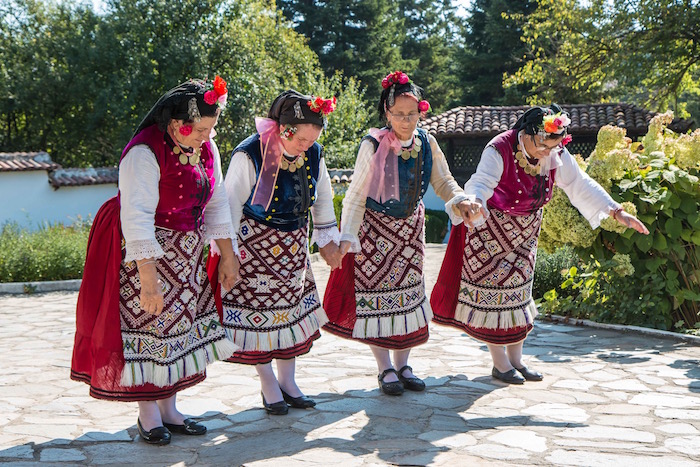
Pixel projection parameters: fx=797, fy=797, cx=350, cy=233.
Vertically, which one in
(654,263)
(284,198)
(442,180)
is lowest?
(654,263)

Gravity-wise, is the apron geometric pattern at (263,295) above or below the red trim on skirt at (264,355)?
above

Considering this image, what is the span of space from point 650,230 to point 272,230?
3.59 m

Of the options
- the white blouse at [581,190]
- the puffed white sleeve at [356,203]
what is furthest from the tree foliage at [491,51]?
the puffed white sleeve at [356,203]

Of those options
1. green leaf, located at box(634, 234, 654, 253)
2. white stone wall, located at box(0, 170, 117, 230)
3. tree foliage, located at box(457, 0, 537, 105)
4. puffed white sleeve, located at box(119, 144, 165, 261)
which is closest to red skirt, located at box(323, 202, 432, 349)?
puffed white sleeve, located at box(119, 144, 165, 261)

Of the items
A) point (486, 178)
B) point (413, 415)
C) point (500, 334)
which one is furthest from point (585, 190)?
point (413, 415)

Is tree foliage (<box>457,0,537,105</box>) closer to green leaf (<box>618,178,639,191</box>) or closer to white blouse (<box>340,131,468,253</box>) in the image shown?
green leaf (<box>618,178,639,191</box>)

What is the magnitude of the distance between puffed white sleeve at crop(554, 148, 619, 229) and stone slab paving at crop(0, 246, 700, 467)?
3.55 feet

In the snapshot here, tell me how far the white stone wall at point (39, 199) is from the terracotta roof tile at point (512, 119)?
359 inches

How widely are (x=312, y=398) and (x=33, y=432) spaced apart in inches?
60.8

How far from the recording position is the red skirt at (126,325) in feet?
12.2

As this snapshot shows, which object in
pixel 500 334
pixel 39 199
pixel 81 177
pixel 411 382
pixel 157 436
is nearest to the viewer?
pixel 157 436

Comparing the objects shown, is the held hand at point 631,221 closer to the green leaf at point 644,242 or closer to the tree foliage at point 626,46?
the green leaf at point 644,242

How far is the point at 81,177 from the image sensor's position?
17438 millimetres

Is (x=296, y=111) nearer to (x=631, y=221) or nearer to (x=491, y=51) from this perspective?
(x=631, y=221)
